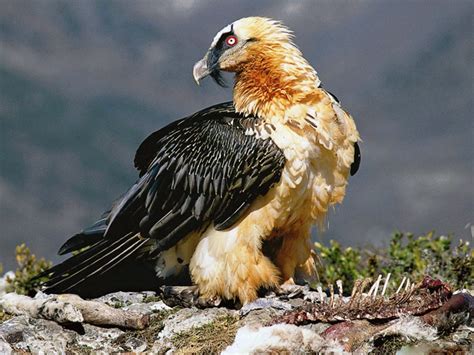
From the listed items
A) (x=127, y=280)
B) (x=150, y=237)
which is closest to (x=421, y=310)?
(x=150, y=237)

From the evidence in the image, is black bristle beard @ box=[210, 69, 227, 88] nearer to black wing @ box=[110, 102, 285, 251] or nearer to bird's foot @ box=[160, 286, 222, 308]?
black wing @ box=[110, 102, 285, 251]

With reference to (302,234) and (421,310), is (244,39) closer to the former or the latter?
(302,234)

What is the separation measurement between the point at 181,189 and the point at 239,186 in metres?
0.77

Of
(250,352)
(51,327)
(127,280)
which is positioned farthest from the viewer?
(127,280)

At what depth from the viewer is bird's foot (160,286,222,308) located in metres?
7.71

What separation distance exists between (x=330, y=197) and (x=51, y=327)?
10.3 feet

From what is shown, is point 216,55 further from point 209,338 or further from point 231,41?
point 209,338

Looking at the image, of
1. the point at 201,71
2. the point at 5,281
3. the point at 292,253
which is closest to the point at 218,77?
the point at 201,71

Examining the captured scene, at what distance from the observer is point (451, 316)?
6699mm

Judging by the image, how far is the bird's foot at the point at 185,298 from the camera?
771 centimetres

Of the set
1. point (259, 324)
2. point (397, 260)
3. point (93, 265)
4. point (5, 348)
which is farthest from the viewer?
point (397, 260)

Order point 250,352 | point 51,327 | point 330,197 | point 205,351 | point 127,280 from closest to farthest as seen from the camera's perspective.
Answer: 1. point 250,352
2. point 205,351
3. point 51,327
4. point 330,197
5. point 127,280

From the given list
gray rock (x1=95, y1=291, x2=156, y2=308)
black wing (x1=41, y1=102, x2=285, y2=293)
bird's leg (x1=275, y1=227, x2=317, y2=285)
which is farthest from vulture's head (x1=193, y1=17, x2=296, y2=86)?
gray rock (x1=95, y1=291, x2=156, y2=308)

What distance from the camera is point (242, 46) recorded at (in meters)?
7.90
